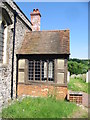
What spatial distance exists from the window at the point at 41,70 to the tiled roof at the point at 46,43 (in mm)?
737

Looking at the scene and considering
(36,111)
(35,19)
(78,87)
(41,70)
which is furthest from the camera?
(78,87)

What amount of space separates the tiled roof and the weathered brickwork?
2.35 m

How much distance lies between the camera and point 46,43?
10.5 m

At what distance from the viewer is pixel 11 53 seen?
29.0 feet

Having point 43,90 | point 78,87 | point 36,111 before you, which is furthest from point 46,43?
point 78,87

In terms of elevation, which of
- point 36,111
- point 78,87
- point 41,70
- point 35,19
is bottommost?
point 78,87

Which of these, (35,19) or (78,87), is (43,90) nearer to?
(78,87)

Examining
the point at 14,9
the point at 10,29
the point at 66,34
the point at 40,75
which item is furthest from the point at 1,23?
the point at 66,34

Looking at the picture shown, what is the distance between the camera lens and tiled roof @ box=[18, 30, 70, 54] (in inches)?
382

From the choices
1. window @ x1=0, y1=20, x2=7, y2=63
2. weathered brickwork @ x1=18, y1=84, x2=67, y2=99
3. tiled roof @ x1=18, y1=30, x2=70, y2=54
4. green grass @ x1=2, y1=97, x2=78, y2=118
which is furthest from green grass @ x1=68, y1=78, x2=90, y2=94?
window @ x1=0, y1=20, x2=7, y2=63

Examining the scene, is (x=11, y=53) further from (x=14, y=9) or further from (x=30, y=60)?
(x=14, y=9)

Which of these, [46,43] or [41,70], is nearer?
[41,70]

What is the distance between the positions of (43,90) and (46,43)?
341 centimetres

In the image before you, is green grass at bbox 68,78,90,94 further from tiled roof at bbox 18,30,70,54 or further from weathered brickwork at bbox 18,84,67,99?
tiled roof at bbox 18,30,70,54
